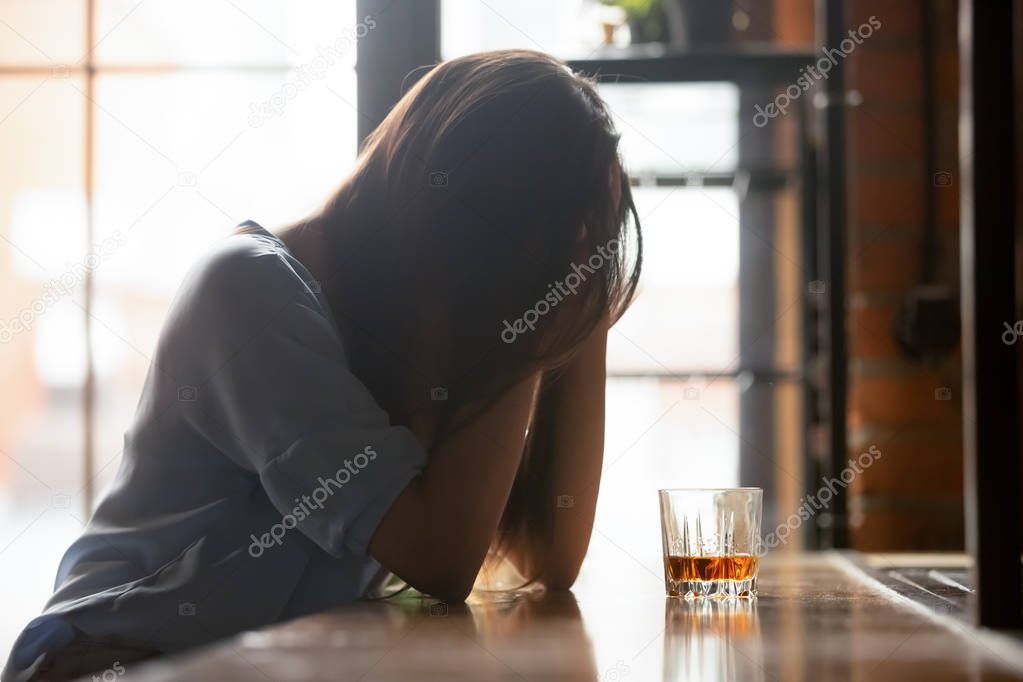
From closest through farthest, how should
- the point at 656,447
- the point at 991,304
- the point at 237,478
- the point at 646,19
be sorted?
1. the point at 991,304
2. the point at 237,478
3. the point at 646,19
4. the point at 656,447

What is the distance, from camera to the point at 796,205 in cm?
165

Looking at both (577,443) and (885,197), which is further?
(885,197)

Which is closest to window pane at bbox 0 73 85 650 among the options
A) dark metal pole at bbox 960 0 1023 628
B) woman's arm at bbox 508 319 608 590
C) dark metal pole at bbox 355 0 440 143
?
dark metal pole at bbox 355 0 440 143

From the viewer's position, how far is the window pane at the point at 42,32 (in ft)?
5.56

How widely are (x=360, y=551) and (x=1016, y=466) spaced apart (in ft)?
1.52

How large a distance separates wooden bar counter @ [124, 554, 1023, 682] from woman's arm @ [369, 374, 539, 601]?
0.03 m

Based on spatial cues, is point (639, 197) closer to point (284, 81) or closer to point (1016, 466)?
point (284, 81)

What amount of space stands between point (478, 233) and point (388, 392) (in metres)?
0.17

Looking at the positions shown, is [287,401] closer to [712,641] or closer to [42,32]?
[712,641]

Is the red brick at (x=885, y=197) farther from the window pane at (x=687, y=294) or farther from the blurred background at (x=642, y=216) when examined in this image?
the window pane at (x=687, y=294)

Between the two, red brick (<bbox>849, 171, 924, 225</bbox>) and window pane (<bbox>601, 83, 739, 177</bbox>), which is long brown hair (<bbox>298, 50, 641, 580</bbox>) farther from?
red brick (<bbox>849, 171, 924, 225</bbox>)

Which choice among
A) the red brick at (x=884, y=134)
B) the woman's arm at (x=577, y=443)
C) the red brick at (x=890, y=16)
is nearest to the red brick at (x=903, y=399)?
the red brick at (x=884, y=134)

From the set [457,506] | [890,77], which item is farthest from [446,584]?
[890,77]

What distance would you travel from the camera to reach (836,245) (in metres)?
1.22
